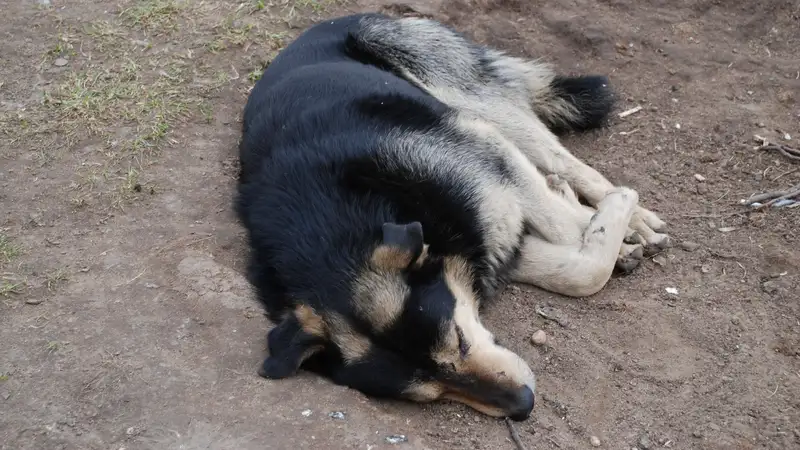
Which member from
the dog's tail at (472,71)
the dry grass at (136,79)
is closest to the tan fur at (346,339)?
the dry grass at (136,79)

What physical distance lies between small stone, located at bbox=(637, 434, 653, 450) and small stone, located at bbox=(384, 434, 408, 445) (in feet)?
3.74

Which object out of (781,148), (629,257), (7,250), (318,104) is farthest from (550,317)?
(7,250)

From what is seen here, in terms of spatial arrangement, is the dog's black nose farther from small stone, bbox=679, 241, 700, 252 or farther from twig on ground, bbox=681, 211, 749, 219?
twig on ground, bbox=681, 211, 749, 219

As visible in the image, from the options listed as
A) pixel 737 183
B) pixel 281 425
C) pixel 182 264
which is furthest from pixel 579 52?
pixel 281 425

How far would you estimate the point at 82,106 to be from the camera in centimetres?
580

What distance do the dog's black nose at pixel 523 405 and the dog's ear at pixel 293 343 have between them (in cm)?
99

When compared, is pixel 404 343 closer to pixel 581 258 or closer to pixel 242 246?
pixel 581 258

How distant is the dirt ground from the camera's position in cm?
362

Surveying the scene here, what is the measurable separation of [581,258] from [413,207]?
1.13m

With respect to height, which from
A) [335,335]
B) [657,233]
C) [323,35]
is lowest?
[657,233]

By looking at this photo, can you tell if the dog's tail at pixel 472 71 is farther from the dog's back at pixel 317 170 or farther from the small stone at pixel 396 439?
the small stone at pixel 396 439

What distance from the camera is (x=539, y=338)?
4215 mm

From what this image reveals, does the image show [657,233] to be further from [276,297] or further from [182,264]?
[182,264]

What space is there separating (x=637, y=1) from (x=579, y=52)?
910 millimetres
